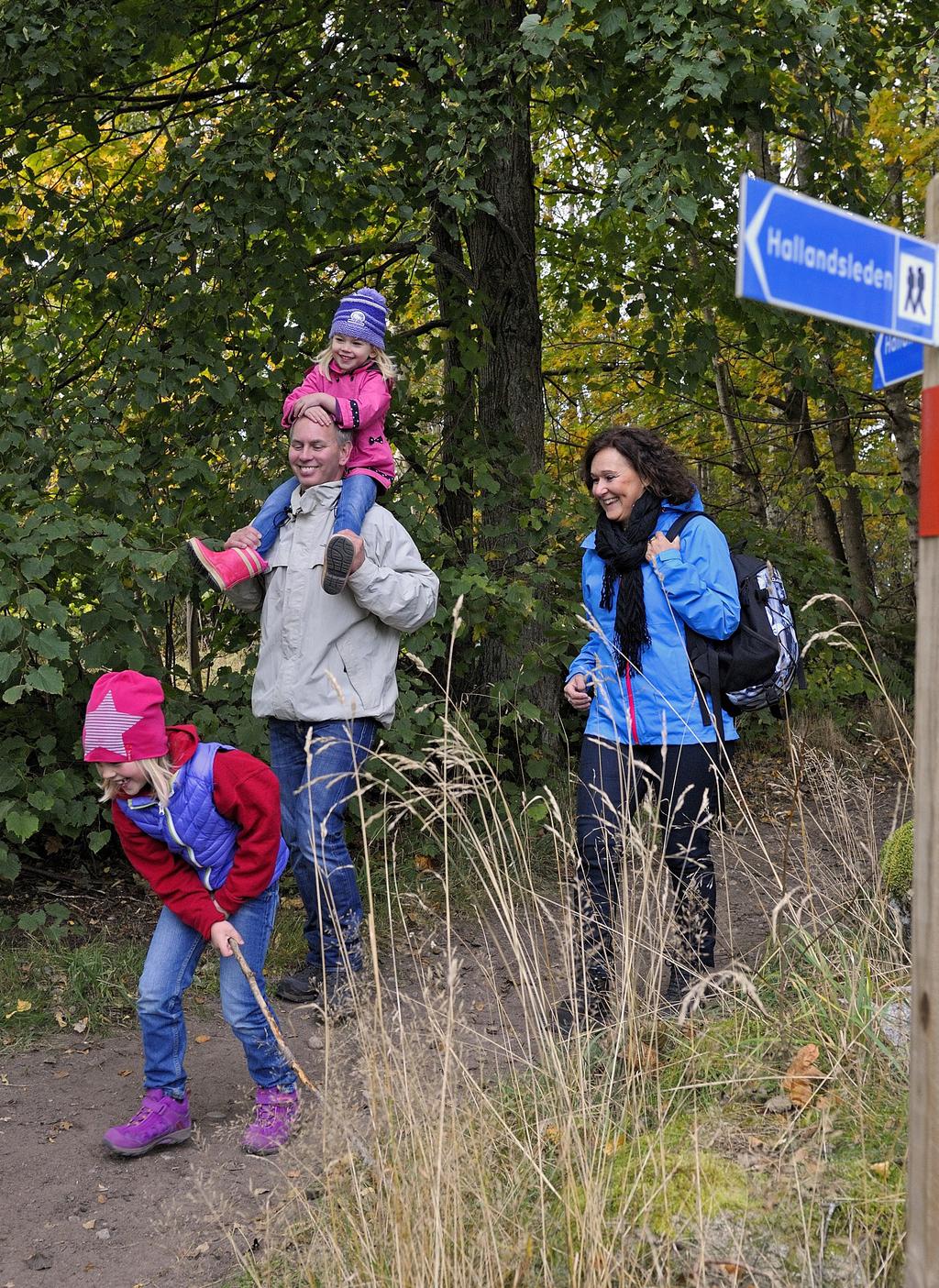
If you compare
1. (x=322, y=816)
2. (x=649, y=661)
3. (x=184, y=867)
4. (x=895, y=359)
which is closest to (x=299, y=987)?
(x=322, y=816)

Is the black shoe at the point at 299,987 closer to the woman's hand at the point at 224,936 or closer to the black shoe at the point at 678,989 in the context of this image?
the woman's hand at the point at 224,936

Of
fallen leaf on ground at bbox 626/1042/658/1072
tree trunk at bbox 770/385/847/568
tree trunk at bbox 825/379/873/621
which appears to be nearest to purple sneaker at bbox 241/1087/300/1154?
fallen leaf on ground at bbox 626/1042/658/1072

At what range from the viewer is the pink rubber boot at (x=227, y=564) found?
420 centimetres

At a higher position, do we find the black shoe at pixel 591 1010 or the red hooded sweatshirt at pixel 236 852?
the red hooded sweatshirt at pixel 236 852

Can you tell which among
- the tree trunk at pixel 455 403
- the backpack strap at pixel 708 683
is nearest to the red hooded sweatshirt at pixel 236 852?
the backpack strap at pixel 708 683

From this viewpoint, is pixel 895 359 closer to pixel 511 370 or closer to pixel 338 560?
pixel 338 560

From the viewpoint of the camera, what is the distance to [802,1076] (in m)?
2.78

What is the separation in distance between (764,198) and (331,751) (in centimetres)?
301

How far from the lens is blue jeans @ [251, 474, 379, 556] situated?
4270 millimetres

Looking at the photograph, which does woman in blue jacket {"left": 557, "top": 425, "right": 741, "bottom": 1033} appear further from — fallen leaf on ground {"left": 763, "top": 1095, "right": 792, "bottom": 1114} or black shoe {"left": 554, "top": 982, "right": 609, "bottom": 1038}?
fallen leaf on ground {"left": 763, "top": 1095, "right": 792, "bottom": 1114}

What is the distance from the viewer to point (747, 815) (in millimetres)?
3531

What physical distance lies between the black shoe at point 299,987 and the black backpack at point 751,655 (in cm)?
183

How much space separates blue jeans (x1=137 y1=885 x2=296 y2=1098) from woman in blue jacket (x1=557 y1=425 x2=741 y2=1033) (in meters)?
0.90

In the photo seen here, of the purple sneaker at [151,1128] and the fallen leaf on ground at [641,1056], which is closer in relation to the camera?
the fallen leaf on ground at [641,1056]
